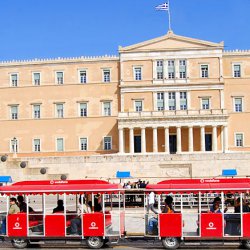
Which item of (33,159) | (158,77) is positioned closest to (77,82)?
(158,77)

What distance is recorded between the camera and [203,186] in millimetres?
15766

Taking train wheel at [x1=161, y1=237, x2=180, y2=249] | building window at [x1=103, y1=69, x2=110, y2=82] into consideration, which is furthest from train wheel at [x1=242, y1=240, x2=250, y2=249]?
building window at [x1=103, y1=69, x2=110, y2=82]

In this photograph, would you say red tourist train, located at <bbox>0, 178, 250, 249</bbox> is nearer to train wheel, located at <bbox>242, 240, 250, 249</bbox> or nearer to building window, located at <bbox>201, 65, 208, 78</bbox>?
train wheel, located at <bbox>242, 240, 250, 249</bbox>

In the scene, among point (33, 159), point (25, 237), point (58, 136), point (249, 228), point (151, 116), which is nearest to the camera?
point (249, 228)

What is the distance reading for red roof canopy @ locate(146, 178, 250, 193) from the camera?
51.1 ft

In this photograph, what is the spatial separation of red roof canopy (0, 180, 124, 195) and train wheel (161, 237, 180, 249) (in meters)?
1.88

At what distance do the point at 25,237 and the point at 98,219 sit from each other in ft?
7.42

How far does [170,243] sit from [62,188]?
3.47 m

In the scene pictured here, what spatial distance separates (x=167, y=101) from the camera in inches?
2105

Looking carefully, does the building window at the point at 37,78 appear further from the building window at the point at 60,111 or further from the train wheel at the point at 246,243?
the train wheel at the point at 246,243

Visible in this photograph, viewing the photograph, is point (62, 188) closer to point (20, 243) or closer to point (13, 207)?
point (13, 207)

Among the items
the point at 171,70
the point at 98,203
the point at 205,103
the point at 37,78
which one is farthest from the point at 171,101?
the point at 98,203

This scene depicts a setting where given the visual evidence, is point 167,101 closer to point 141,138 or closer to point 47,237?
point 141,138

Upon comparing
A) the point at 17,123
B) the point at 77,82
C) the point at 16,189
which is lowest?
the point at 16,189
